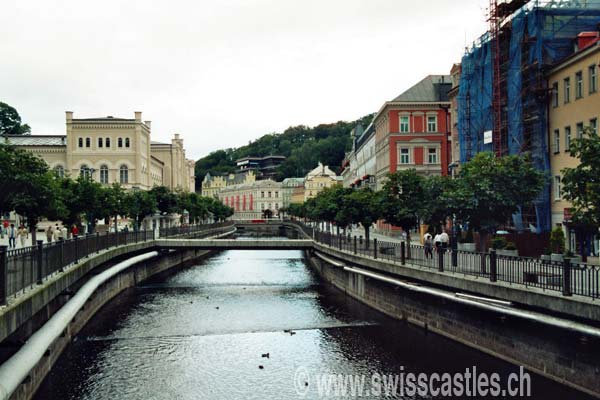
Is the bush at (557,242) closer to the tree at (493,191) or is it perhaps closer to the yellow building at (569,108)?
the tree at (493,191)

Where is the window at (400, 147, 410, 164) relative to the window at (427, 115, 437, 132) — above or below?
below

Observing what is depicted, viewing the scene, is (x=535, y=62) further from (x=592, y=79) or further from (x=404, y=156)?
(x=404, y=156)

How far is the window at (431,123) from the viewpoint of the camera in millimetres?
70625

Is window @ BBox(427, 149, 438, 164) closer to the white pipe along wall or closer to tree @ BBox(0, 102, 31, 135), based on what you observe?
the white pipe along wall

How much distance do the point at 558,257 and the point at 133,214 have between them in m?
48.9

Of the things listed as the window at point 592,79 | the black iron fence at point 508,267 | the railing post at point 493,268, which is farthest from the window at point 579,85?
the railing post at point 493,268

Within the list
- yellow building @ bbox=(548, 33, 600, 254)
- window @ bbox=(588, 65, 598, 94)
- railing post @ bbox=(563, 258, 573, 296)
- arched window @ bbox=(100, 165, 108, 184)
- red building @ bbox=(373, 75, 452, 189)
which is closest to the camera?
railing post @ bbox=(563, 258, 573, 296)

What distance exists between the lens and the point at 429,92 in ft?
236

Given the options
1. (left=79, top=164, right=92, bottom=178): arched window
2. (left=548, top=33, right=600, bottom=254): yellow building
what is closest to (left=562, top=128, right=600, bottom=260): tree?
(left=548, top=33, right=600, bottom=254): yellow building

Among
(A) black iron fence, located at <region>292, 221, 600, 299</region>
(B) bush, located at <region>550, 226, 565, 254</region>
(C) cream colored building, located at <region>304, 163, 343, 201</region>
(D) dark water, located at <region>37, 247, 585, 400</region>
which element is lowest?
(D) dark water, located at <region>37, 247, 585, 400</region>

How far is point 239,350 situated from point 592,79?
22.8 metres

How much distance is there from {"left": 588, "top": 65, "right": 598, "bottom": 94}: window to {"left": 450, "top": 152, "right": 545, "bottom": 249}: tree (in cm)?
574

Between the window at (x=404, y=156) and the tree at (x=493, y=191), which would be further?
the window at (x=404, y=156)

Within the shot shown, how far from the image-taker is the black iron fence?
1717 centimetres
